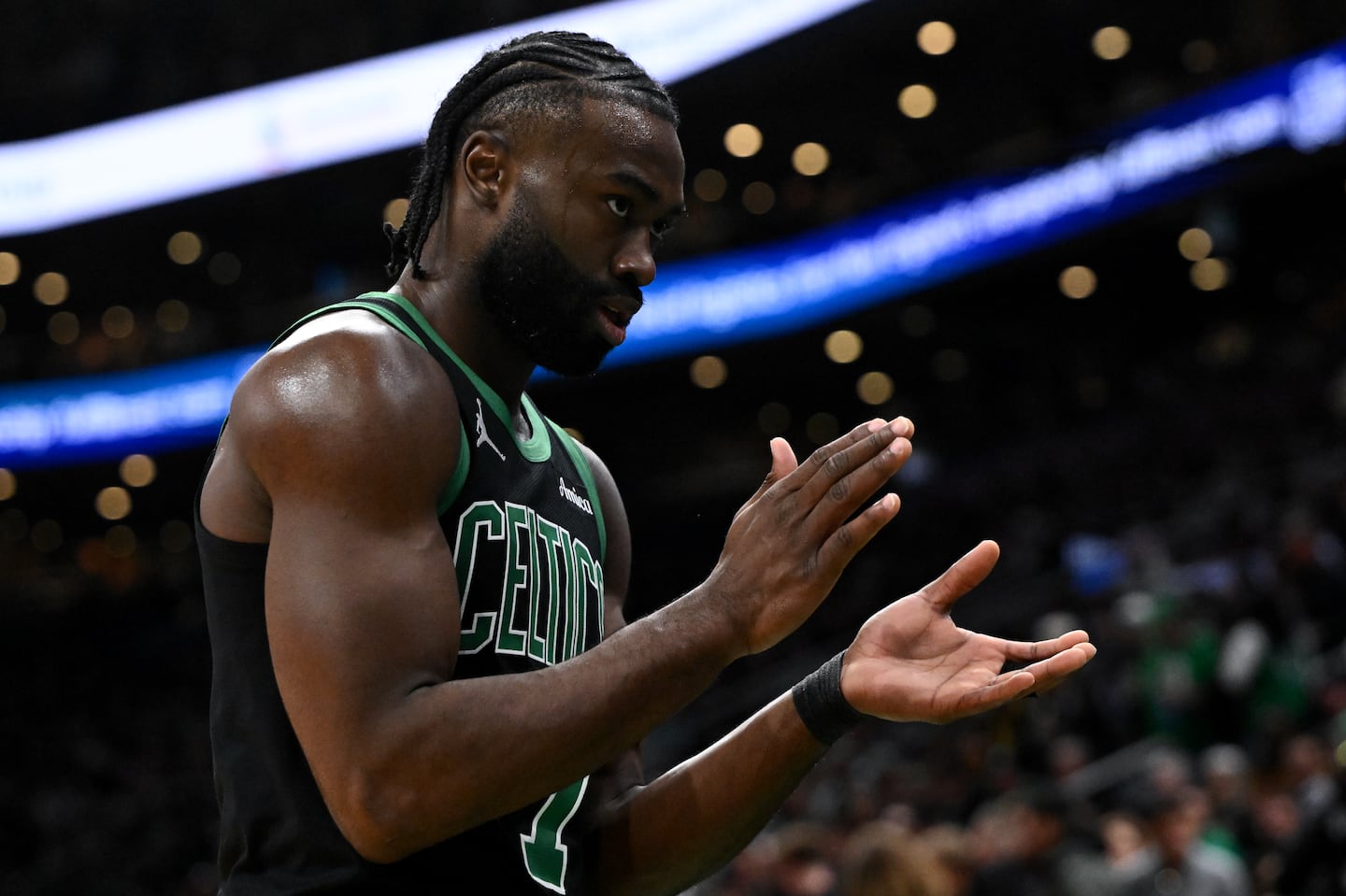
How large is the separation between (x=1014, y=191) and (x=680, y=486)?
10450mm

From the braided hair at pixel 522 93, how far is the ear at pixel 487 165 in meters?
0.04

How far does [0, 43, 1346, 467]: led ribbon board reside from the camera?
15.4m

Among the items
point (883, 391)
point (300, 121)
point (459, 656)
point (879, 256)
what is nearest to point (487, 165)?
point (459, 656)

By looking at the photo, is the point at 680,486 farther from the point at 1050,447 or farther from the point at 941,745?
the point at 941,745

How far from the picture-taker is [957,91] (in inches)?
825

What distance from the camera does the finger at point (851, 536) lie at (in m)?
2.24

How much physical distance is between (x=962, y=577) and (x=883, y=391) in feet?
76.9

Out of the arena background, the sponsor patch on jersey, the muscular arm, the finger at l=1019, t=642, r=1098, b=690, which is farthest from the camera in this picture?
the arena background

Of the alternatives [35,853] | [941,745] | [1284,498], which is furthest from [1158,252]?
[35,853]

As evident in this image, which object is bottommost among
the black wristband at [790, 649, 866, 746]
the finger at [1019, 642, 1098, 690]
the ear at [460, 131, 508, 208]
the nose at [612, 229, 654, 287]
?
the black wristband at [790, 649, 866, 746]

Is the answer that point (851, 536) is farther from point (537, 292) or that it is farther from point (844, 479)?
point (537, 292)

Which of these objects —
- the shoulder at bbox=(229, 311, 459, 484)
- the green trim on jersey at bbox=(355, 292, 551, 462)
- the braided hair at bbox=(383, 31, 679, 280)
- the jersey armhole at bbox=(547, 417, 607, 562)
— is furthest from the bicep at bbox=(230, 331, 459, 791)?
the jersey armhole at bbox=(547, 417, 607, 562)

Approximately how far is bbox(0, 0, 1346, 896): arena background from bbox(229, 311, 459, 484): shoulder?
25.1 feet

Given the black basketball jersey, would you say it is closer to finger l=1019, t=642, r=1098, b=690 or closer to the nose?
the nose
